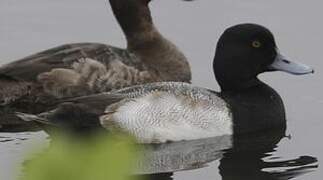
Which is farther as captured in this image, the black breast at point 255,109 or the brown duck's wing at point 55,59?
the brown duck's wing at point 55,59

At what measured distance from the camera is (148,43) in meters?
9.97

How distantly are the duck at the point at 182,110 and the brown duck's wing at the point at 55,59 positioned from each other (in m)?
1.15

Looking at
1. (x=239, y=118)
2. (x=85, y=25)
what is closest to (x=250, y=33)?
(x=239, y=118)

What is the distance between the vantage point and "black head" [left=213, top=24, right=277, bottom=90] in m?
8.30

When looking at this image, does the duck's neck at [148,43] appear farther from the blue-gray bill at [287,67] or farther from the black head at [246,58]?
the blue-gray bill at [287,67]

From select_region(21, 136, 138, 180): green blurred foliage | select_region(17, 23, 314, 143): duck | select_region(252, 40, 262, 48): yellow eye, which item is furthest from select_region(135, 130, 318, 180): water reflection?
select_region(21, 136, 138, 180): green blurred foliage

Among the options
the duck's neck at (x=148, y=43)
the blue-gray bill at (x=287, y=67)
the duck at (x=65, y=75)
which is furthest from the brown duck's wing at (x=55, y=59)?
the blue-gray bill at (x=287, y=67)

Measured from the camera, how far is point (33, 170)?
164 cm

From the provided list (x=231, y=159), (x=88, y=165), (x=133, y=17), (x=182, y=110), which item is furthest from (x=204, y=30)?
(x=88, y=165)

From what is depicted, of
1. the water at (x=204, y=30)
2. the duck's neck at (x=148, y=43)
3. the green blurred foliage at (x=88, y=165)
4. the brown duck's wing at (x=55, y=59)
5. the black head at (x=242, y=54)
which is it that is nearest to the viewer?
the green blurred foliage at (x=88, y=165)

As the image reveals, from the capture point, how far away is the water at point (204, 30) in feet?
29.5

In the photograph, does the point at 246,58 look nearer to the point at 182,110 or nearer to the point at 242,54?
the point at 242,54

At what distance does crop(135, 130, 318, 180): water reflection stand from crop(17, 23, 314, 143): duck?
0.08m

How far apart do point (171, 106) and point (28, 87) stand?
1769 millimetres
